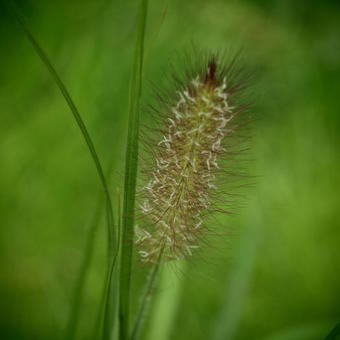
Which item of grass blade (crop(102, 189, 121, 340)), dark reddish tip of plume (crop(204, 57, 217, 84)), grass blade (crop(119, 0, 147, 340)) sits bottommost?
grass blade (crop(102, 189, 121, 340))

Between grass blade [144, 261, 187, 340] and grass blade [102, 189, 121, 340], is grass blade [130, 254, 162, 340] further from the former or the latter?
grass blade [144, 261, 187, 340]

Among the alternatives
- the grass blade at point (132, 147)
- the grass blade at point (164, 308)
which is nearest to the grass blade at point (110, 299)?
the grass blade at point (132, 147)

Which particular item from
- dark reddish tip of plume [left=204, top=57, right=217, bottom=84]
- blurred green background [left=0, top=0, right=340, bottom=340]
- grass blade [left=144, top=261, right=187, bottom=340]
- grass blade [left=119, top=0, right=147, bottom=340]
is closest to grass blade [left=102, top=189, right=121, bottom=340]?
grass blade [left=119, top=0, right=147, bottom=340]

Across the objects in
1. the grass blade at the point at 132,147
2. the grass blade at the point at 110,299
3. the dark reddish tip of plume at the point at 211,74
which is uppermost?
the dark reddish tip of plume at the point at 211,74

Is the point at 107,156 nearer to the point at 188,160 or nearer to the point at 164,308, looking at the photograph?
the point at 164,308

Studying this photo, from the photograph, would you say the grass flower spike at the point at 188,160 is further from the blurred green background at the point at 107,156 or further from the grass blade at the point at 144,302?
the blurred green background at the point at 107,156
